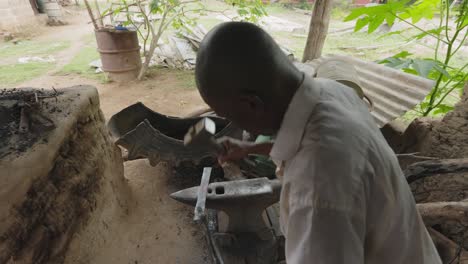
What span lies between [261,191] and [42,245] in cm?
132

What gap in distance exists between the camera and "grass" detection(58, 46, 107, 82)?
6.32 metres

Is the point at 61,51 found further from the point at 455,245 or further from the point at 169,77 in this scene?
the point at 455,245

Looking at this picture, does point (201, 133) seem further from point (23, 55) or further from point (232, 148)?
point (23, 55)

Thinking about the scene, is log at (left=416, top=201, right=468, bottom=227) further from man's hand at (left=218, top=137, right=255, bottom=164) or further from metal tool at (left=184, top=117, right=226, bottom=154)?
metal tool at (left=184, top=117, right=226, bottom=154)

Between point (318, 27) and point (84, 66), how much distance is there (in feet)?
19.1

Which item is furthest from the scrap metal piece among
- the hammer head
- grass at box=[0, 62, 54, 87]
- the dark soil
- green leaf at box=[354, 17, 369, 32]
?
grass at box=[0, 62, 54, 87]

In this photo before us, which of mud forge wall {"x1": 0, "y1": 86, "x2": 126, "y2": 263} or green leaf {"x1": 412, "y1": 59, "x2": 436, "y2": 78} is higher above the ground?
green leaf {"x1": 412, "y1": 59, "x2": 436, "y2": 78}

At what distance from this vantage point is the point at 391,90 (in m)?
2.44

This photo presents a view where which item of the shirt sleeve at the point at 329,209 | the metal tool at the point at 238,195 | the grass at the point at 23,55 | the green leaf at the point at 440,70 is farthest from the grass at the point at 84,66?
the shirt sleeve at the point at 329,209

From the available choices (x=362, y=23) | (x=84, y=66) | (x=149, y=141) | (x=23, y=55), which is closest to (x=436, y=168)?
(x=362, y=23)

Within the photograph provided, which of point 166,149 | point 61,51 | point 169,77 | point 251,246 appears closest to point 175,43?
point 169,77

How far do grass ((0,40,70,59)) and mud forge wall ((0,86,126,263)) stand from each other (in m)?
6.85

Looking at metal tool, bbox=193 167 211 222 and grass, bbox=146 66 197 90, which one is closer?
metal tool, bbox=193 167 211 222

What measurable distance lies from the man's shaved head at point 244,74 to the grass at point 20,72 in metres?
6.42
